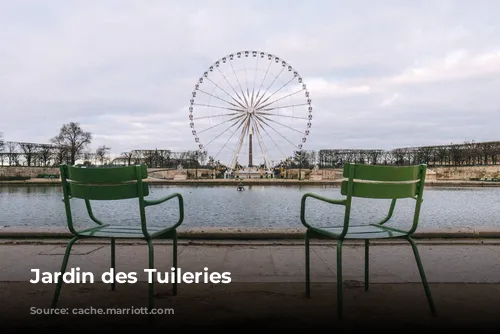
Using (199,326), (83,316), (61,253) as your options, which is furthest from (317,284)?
(61,253)

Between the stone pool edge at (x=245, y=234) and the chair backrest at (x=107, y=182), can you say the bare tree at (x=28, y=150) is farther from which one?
the chair backrest at (x=107, y=182)

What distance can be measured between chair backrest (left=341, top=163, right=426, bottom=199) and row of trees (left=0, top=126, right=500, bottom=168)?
5917cm

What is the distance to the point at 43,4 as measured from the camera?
4.74 meters

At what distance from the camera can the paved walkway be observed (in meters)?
3.08

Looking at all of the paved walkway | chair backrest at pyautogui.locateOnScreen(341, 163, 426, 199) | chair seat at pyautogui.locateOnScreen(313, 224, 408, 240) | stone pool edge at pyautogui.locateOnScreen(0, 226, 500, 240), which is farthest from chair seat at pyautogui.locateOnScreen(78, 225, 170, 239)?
stone pool edge at pyautogui.locateOnScreen(0, 226, 500, 240)

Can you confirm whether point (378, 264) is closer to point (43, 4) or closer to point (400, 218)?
point (43, 4)

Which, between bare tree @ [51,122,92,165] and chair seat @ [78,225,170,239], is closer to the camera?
chair seat @ [78,225,170,239]

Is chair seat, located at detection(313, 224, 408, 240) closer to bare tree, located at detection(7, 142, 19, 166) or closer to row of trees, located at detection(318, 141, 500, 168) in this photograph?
row of trees, located at detection(318, 141, 500, 168)

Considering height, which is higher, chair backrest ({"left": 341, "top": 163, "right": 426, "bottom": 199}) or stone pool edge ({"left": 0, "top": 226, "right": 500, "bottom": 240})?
chair backrest ({"left": 341, "top": 163, "right": 426, "bottom": 199})

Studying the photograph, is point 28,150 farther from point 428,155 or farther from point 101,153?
point 428,155

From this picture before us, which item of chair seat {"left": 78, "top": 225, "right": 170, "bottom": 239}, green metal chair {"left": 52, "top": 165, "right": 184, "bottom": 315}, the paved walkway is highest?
green metal chair {"left": 52, "top": 165, "right": 184, "bottom": 315}

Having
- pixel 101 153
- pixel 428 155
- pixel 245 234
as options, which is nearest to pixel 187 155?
pixel 101 153

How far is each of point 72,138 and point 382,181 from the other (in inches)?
2385

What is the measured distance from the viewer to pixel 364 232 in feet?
8.19
